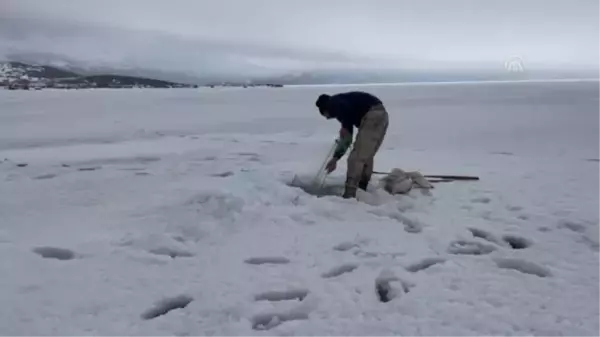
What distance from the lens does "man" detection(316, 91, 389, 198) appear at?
652 centimetres

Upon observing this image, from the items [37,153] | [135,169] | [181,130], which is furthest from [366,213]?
[181,130]

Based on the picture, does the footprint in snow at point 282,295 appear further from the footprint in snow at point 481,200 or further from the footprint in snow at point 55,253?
the footprint in snow at point 481,200

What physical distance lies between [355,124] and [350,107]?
0.26 m

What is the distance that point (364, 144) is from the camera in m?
6.62

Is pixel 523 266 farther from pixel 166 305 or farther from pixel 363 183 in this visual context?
pixel 166 305

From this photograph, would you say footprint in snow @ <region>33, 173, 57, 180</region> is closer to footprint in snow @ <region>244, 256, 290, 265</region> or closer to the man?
the man

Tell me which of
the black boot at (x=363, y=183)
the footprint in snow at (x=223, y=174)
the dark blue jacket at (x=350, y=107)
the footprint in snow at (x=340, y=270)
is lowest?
the footprint in snow at (x=340, y=270)

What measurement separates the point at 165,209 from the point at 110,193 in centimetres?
154

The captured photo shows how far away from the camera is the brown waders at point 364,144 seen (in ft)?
21.6

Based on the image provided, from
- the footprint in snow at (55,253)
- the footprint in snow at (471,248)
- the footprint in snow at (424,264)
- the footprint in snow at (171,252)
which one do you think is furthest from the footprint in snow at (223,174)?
the footprint in snow at (424,264)

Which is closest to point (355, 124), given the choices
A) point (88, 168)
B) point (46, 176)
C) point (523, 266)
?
point (523, 266)

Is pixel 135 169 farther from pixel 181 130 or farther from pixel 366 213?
pixel 181 130

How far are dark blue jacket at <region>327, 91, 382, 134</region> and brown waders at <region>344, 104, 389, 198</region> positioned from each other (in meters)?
0.08

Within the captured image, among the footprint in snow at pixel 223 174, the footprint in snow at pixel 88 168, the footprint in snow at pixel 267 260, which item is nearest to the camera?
the footprint in snow at pixel 267 260
